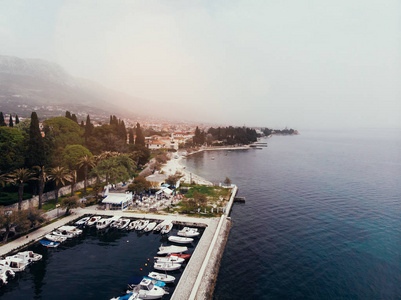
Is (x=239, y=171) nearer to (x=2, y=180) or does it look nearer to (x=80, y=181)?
(x=80, y=181)

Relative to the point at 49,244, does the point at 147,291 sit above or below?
above

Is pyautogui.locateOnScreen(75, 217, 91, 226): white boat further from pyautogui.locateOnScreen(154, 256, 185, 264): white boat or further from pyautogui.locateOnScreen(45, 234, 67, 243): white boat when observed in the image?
pyautogui.locateOnScreen(154, 256, 185, 264): white boat

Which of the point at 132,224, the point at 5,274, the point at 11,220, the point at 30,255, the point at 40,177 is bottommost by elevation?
the point at 5,274

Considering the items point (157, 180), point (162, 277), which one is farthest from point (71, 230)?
point (157, 180)

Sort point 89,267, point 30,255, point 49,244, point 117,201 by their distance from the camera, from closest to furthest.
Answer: point 89,267 → point 30,255 → point 49,244 → point 117,201

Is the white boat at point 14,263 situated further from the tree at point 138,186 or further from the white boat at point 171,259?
the tree at point 138,186

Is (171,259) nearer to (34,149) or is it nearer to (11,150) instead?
(34,149)

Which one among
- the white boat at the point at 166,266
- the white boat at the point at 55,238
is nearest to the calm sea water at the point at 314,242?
the white boat at the point at 166,266
